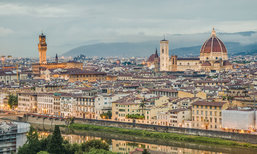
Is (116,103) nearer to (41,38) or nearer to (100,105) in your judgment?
(100,105)

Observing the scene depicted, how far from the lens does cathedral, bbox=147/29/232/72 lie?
124 meters

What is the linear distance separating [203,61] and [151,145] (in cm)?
9235

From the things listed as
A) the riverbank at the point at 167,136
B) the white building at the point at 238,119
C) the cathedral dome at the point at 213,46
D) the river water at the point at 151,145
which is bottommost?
the river water at the point at 151,145

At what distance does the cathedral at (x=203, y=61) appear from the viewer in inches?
4875

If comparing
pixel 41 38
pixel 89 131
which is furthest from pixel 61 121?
pixel 41 38

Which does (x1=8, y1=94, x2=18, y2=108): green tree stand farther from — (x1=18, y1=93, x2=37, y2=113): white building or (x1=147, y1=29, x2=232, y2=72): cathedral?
(x1=147, y1=29, x2=232, y2=72): cathedral

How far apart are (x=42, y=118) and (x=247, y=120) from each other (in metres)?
25.2

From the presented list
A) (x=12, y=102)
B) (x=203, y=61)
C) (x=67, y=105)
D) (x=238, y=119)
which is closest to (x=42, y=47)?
(x=203, y=61)

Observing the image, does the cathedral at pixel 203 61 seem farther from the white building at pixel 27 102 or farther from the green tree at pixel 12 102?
the white building at pixel 27 102

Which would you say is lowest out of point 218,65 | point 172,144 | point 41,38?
point 172,144

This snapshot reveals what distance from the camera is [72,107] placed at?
54.7 meters

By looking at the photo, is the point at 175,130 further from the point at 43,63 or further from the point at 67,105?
the point at 43,63

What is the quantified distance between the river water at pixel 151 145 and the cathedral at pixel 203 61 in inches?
3128

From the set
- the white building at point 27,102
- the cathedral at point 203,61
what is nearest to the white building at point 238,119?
the white building at point 27,102
